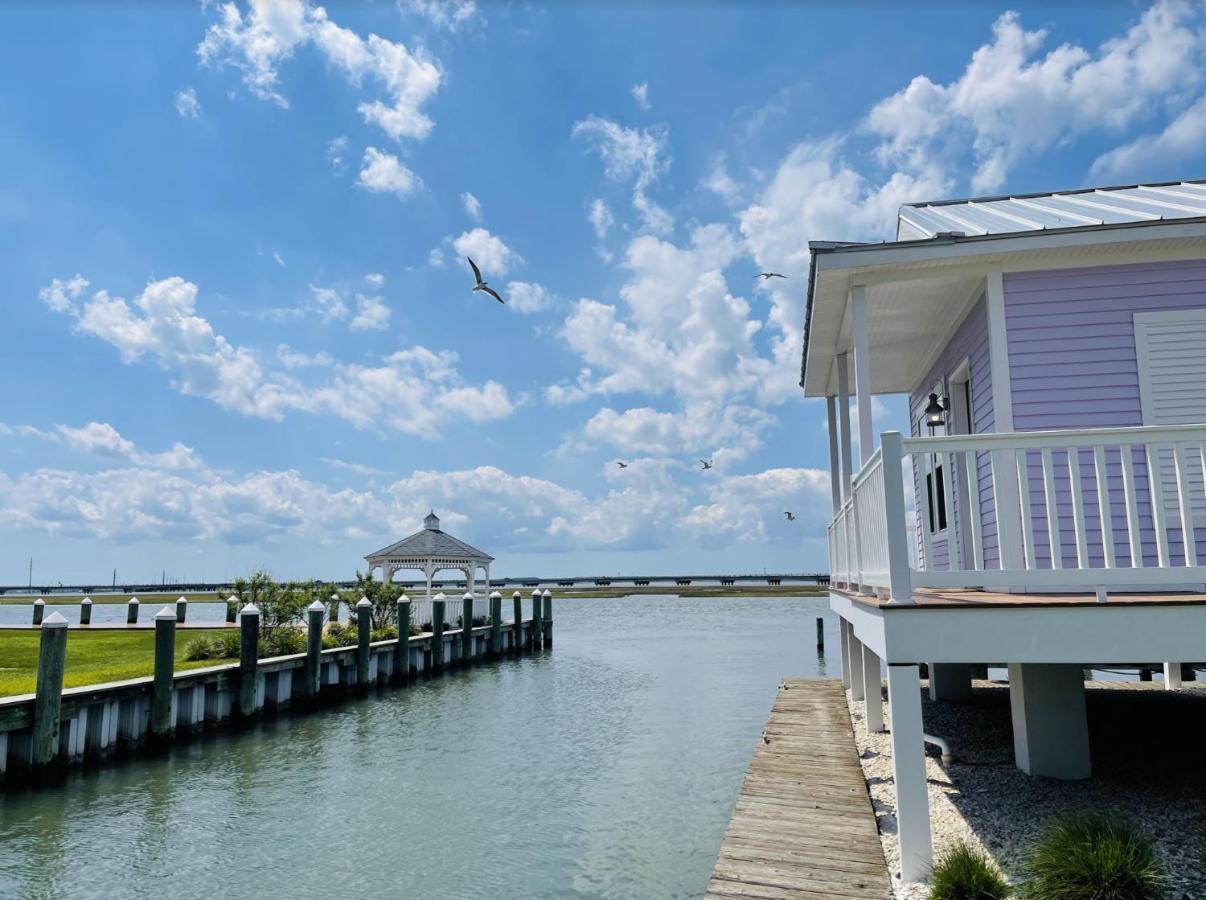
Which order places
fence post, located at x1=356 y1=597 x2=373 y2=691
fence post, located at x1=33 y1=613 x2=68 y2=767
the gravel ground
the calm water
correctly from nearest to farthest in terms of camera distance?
the gravel ground → the calm water → fence post, located at x1=33 y1=613 x2=68 y2=767 → fence post, located at x1=356 y1=597 x2=373 y2=691

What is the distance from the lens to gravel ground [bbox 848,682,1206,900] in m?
5.35

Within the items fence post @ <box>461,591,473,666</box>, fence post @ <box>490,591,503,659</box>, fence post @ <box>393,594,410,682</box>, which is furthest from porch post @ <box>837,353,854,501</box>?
fence post @ <box>490,591,503,659</box>

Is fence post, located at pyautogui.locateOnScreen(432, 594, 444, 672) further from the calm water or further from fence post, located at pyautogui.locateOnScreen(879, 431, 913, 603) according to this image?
fence post, located at pyautogui.locateOnScreen(879, 431, 913, 603)

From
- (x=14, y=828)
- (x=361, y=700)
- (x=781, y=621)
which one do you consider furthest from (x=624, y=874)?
(x=781, y=621)

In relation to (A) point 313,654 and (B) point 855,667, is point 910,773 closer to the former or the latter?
(B) point 855,667

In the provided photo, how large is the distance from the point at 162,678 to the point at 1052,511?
39.8 feet

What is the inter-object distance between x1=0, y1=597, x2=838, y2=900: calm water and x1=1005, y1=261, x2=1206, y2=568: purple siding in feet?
17.1

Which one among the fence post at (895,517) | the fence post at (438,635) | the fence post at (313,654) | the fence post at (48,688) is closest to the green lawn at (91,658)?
the fence post at (48,688)

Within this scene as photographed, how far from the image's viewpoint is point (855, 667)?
40.9 ft

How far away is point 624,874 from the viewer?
23.3 feet

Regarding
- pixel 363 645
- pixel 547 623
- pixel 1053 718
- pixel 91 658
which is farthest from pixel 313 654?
pixel 547 623

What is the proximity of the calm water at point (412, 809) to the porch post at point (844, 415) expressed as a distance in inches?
171

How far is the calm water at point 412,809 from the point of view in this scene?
707 cm

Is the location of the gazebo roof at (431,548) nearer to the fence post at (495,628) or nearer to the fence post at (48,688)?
the fence post at (495,628)
